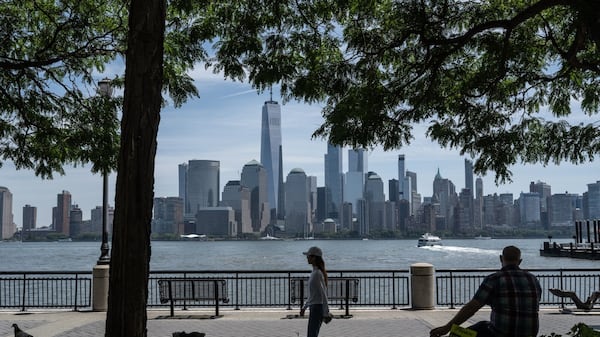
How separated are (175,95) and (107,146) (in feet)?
10.4

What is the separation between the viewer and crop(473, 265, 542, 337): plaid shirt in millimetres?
6008

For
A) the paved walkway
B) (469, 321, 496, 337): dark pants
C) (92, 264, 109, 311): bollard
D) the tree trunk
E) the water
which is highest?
the tree trunk

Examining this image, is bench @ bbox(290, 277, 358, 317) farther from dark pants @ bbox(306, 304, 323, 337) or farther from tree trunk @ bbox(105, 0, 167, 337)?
tree trunk @ bbox(105, 0, 167, 337)

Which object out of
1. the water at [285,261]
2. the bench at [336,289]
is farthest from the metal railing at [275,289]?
the water at [285,261]

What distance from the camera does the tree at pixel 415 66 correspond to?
9258 millimetres

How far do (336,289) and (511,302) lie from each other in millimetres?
9850

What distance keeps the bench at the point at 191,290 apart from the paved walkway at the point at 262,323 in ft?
1.39

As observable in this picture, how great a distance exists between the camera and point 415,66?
9.87 metres

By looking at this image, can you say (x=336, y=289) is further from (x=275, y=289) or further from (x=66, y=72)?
(x=66, y=72)

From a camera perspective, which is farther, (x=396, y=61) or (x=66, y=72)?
(x=66, y=72)

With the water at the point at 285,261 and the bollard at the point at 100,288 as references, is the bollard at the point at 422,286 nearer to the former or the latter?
the bollard at the point at 100,288

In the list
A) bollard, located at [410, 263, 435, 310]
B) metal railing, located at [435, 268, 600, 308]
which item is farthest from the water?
bollard, located at [410, 263, 435, 310]

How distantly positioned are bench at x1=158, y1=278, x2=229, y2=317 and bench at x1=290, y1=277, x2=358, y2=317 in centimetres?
172

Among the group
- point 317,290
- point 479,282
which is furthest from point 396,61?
point 479,282
